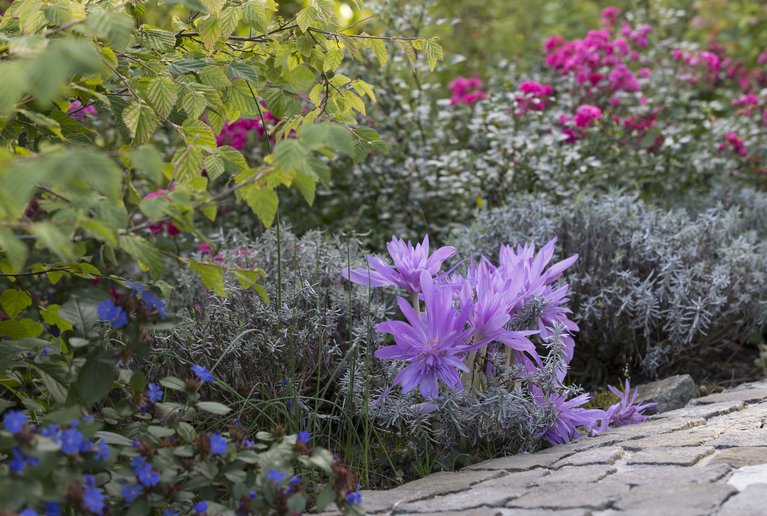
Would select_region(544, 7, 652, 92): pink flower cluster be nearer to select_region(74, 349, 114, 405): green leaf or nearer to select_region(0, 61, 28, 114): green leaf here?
select_region(74, 349, 114, 405): green leaf

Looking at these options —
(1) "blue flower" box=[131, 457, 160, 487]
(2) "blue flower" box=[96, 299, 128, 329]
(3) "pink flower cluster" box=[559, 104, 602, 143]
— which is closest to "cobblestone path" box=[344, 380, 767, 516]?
(1) "blue flower" box=[131, 457, 160, 487]

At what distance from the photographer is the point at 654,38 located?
731 centimetres

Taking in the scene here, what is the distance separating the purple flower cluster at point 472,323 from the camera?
8.34 feet

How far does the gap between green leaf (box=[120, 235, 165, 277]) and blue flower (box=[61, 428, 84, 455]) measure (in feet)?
1.22

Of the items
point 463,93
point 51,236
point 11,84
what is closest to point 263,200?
point 51,236

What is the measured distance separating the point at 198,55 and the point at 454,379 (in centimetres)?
125

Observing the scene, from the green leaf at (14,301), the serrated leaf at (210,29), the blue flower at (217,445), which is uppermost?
the serrated leaf at (210,29)

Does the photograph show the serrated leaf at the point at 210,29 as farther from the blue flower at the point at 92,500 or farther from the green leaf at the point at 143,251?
the blue flower at the point at 92,500

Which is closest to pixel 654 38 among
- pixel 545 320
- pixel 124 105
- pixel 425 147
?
pixel 425 147

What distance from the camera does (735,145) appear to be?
507cm

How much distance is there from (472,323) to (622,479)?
625 millimetres

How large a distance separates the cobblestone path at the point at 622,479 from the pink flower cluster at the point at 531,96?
7.44ft

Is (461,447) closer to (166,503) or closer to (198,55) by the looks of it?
(166,503)

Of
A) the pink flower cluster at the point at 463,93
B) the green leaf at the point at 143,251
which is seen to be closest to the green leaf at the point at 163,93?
the green leaf at the point at 143,251
